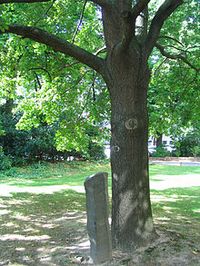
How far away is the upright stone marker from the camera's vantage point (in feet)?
16.4

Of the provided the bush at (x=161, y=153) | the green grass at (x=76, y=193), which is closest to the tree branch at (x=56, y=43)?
the green grass at (x=76, y=193)

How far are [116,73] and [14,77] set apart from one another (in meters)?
4.93

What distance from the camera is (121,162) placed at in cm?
563

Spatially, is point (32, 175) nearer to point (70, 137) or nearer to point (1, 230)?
point (70, 137)

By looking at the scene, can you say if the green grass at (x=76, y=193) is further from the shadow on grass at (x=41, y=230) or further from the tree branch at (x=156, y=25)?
the tree branch at (x=156, y=25)

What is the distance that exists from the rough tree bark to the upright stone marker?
561 millimetres

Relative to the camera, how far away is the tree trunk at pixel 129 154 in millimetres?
5570

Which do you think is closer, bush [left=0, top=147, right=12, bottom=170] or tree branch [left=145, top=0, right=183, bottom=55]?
tree branch [left=145, top=0, right=183, bottom=55]

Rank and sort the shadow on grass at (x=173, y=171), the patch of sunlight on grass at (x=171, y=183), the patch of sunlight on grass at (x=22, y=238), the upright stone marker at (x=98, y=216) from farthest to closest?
the shadow on grass at (x=173, y=171)
the patch of sunlight on grass at (x=171, y=183)
the patch of sunlight on grass at (x=22, y=238)
the upright stone marker at (x=98, y=216)

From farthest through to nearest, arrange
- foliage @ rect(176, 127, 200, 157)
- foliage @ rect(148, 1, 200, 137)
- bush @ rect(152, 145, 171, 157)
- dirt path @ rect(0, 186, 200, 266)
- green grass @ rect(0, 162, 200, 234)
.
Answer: foliage @ rect(176, 127, 200, 157) < bush @ rect(152, 145, 171, 157) < foliage @ rect(148, 1, 200, 137) < green grass @ rect(0, 162, 200, 234) < dirt path @ rect(0, 186, 200, 266)

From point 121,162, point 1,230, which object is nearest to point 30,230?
point 1,230

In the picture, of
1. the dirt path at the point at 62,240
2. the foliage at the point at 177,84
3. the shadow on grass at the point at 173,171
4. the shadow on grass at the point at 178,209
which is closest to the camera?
the dirt path at the point at 62,240

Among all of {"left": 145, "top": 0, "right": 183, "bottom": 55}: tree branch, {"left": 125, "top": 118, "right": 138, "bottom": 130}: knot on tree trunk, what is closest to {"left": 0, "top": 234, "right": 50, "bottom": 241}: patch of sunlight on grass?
{"left": 125, "top": 118, "right": 138, "bottom": 130}: knot on tree trunk

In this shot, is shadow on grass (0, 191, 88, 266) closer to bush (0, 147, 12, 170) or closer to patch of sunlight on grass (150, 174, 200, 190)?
patch of sunlight on grass (150, 174, 200, 190)
